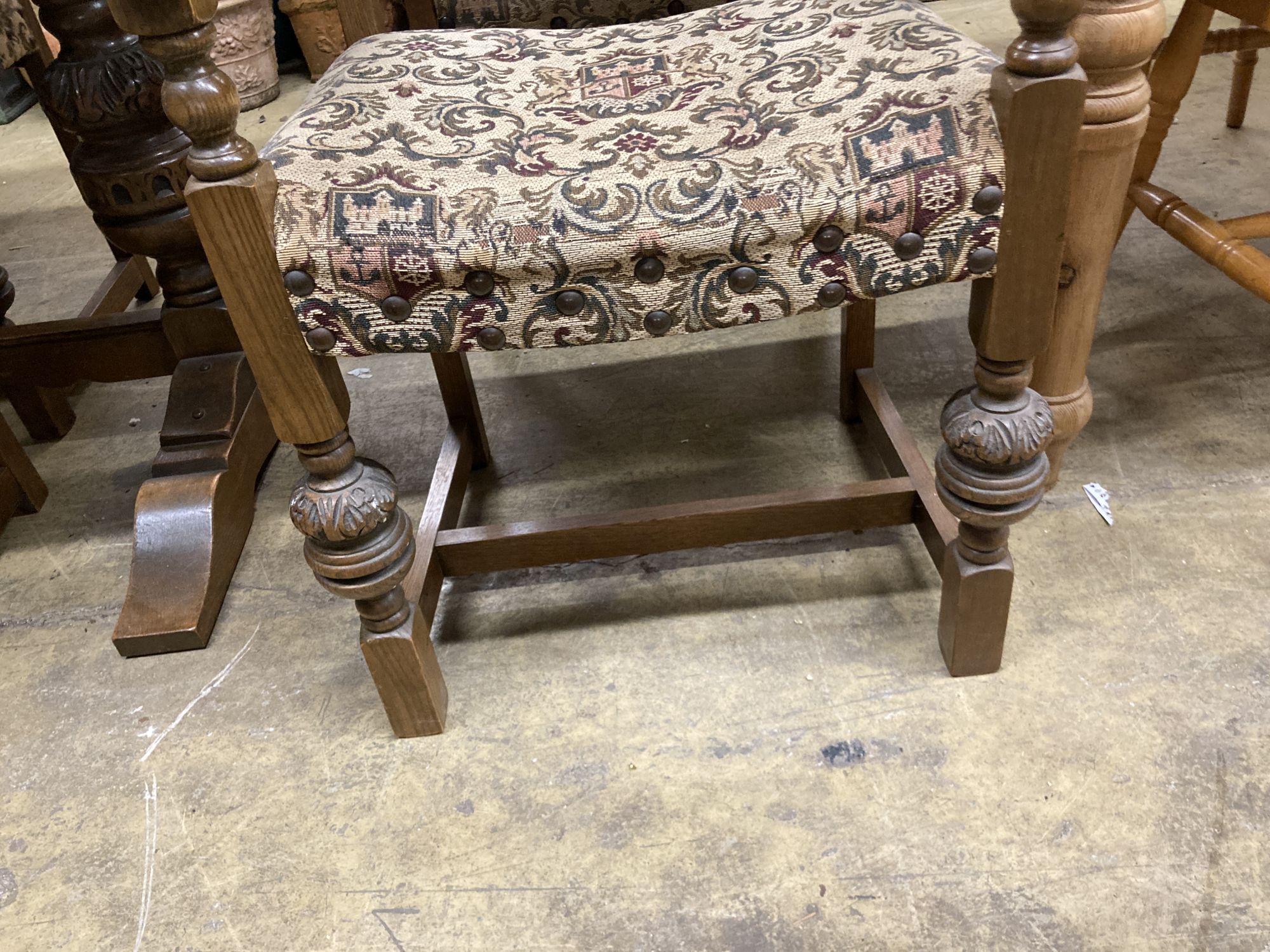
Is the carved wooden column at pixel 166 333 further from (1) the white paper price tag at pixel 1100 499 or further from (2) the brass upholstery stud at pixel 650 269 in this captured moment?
(1) the white paper price tag at pixel 1100 499

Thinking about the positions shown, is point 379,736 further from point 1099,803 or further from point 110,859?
point 1099,803

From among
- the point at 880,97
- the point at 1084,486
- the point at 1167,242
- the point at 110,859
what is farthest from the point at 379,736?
the point at 1167,242

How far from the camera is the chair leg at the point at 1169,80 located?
1.30 metres

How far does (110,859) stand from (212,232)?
635mm

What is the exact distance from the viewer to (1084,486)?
1.25 m

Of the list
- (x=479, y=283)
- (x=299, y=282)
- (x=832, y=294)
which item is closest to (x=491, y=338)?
(x=479, y=283)

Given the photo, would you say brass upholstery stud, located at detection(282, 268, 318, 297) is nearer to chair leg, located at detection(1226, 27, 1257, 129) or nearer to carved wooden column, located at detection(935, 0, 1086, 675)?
→ carved wooden column, located at detection(935, 0, 1086, 675)

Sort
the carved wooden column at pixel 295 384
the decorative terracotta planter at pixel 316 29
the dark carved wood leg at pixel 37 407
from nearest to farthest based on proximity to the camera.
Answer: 1. the carved wooden column at pixel 295 384
2. the dark carved wood leg at pixel 37 407
3. the decorative terracotta planter at pixel 316 29

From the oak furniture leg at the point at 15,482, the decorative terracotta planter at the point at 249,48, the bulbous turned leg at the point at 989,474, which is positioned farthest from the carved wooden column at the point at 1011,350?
the decorative terracotta planter at the point at 249,48

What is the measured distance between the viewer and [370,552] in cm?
89

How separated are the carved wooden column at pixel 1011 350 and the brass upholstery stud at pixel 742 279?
20cm

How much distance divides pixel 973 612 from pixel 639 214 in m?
0.53

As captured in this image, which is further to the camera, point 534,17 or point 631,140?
point 534,17

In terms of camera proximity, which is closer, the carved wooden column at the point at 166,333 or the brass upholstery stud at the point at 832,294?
the brass upholstery stud at the point at 832,294
